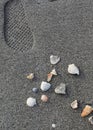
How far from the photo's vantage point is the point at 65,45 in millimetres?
2068

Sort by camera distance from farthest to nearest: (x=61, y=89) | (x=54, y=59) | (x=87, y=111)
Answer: (x=54, y=59)
(x=61, y=89)
(x=87, y=111)

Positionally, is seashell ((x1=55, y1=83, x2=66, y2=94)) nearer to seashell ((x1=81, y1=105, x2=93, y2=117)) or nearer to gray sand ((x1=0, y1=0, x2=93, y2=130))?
gray sand ((x1=0, y1=0, x2=93, y2=130))

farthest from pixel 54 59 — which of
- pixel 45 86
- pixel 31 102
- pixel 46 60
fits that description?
pixel 31 102

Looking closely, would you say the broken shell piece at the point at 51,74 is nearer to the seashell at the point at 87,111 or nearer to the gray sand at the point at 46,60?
the gray sand at the point at 46,60

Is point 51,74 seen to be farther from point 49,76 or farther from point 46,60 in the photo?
point 46,60

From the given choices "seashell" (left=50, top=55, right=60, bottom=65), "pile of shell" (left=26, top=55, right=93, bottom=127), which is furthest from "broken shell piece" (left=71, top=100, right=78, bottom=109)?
"seashell" (left=50, top=55, right=60, bottom=65)

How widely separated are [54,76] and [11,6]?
0.79m

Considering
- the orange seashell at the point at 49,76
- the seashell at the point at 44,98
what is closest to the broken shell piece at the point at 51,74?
the orange seashell at the point at 49,76

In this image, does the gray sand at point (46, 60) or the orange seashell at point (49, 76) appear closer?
the gray sand at point (46, 60)

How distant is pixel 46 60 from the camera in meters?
2.01

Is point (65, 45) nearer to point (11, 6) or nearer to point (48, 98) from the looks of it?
point (48, 98)

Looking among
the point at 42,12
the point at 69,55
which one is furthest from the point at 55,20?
the point at 69,55

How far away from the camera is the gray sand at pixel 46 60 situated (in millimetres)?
1768

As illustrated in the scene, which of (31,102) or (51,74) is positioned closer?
(31,102)
